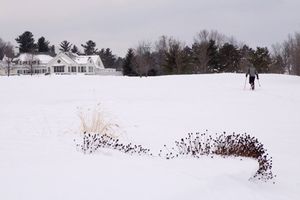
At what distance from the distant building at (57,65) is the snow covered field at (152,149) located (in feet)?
198

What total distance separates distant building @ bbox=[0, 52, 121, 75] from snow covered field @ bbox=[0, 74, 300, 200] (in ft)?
198

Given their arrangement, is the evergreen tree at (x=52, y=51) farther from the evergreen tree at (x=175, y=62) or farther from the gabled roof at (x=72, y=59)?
the evergreen tree at (x=175, y=62)

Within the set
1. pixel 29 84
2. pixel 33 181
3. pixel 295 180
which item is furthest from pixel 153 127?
pixel 29 84

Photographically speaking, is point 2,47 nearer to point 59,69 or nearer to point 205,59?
point 59,69

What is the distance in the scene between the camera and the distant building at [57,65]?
287 ft

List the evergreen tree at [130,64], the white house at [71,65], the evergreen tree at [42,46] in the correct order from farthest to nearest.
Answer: the evergreen tree at [42,46] < the white house at [71,65] < the evergreen tree at [130,64]

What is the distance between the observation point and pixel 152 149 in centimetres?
1010

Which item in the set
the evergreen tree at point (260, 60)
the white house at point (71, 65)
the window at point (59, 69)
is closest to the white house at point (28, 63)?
the white house at point (71, 65)

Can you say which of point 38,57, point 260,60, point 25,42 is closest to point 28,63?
point 38,57

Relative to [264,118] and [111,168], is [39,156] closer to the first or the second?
[111,168]

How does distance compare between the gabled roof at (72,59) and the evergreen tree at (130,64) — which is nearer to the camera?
the evergreen tree at (130,64)

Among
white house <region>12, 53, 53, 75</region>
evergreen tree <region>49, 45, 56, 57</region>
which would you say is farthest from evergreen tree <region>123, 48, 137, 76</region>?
evergreen tree <region>49, 45, 56, 57</region>

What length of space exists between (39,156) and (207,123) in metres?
10.2

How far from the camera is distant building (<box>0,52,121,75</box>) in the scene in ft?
287
